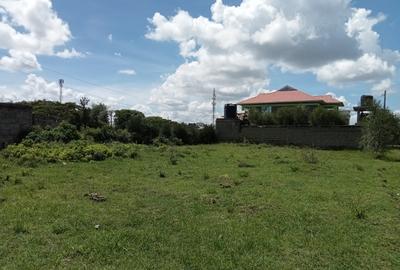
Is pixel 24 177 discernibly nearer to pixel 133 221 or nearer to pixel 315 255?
pixel 133 221

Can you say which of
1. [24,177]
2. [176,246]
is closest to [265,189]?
[176,246]

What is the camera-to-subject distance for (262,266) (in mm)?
4859

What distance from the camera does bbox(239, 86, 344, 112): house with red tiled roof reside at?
4872cm

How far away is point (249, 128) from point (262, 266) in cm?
3396

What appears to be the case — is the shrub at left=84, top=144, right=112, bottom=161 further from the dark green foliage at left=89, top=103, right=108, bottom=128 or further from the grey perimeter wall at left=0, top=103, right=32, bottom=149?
the dark green foliage at left=89, top=103, right=108, bottom=128

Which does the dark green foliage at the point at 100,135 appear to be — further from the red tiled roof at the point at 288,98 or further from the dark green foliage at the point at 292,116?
the red tiled roof at the point at 288,98

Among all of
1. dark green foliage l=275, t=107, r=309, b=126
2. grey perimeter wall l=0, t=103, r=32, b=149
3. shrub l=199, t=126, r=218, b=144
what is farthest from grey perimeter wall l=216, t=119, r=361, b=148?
grey perimeter wall l=0, t=103, r=32, b=149

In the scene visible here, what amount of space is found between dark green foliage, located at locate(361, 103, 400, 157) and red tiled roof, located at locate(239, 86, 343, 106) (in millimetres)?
23148

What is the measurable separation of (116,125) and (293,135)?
15854mm

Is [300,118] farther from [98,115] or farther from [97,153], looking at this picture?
[97,153]

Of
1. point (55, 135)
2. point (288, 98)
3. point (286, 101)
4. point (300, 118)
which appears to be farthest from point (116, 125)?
point (288, 98)

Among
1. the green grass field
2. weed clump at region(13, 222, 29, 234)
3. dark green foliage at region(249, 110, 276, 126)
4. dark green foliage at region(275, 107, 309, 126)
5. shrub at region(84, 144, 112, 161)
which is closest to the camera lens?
the green grass field

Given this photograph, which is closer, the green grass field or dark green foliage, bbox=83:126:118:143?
the green grass field

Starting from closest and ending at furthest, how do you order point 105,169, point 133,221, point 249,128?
point 133,221, point 105,169, point 249,128
